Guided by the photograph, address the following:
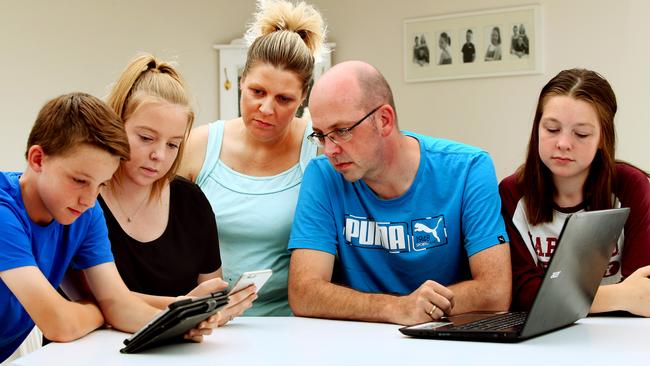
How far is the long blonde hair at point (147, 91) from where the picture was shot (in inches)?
79.0

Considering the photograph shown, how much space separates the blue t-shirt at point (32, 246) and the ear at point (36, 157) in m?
0.06

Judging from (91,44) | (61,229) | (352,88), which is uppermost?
(91,44)

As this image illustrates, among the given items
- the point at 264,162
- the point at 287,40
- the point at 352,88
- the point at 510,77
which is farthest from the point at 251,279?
the point at 510,77

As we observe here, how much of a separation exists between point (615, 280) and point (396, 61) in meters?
2.81

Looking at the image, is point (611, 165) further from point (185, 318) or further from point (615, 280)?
point (185, 318)

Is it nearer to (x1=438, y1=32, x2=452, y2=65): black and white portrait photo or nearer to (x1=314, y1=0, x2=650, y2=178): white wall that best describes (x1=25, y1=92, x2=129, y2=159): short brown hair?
(x1=314, y1=0, x2=650, y2=178): white wall

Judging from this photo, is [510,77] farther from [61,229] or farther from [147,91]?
[61,229]

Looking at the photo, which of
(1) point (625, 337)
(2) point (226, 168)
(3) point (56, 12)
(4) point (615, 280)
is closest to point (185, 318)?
(1) point (625, 337)

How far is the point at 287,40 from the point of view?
2.40m

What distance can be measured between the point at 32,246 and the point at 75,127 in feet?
0.93

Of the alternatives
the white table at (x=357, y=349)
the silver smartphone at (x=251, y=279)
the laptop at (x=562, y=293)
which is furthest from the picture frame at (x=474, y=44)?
the silver smartphone at (x=251, y=279)

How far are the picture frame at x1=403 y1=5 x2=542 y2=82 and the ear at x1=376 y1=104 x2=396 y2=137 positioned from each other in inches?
94.3

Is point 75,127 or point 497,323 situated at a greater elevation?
point 75,127

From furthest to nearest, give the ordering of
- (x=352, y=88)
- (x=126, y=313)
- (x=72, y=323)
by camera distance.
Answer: (x=352, y=88)
(x=126, y=313)
(x=72, y=323)
